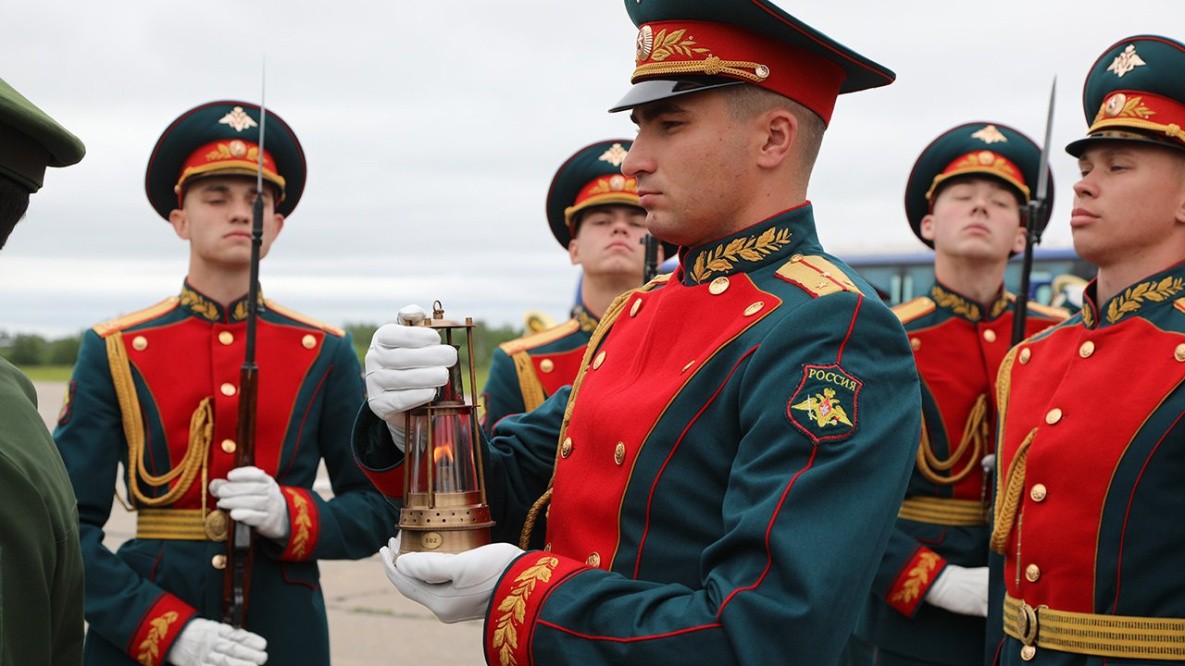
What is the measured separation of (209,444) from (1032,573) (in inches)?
99.9

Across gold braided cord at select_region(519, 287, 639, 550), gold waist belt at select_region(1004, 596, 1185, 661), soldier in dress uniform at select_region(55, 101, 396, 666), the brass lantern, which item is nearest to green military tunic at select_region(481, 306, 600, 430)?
soldier in dress uniform at select_region(55, 101, 396, 666)

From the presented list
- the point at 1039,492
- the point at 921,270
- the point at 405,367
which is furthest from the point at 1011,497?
the point at 921,270

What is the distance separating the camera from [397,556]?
7.39ft

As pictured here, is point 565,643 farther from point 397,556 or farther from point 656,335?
point 656,335

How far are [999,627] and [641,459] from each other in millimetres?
1923

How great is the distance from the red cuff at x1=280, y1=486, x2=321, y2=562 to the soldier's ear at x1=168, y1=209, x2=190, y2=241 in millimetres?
1011

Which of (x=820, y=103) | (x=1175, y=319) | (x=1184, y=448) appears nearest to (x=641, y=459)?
(x=820, y=103)

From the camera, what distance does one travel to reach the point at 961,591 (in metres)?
4.50

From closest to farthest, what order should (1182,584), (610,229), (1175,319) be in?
(1182,584)
(1175,319)
(610,229)

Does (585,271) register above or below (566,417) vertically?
above

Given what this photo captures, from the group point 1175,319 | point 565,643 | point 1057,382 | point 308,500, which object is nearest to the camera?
point 565,643

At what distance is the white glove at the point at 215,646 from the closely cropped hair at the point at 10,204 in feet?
6.62

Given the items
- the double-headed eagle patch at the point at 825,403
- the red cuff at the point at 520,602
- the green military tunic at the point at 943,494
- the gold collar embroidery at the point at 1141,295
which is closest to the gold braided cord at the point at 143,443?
the red cuff at the point at 520,602

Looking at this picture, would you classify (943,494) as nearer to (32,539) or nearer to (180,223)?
(180,223)
